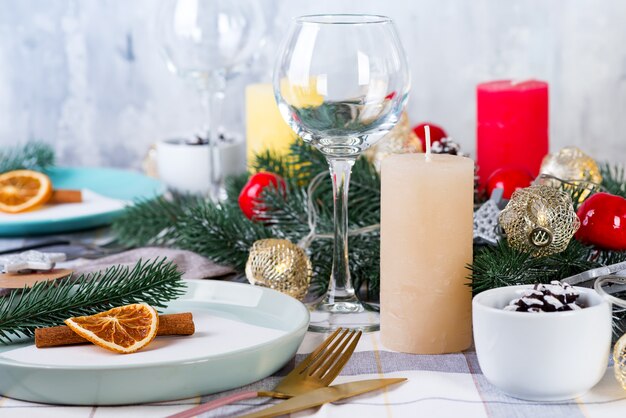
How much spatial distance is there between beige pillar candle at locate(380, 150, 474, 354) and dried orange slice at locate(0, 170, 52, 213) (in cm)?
61

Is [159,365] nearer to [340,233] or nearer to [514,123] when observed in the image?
[340,233]

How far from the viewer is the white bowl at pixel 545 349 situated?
1.93ft

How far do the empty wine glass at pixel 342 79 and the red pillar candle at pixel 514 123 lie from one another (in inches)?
16.5

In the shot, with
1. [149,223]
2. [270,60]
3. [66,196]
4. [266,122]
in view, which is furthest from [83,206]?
[270,60]

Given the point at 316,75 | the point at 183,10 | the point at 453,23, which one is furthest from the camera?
the point at 453,23

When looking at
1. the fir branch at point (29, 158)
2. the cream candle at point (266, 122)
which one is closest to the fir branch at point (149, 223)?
the cream candle at point (266, 122)

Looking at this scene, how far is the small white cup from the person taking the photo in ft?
4.20

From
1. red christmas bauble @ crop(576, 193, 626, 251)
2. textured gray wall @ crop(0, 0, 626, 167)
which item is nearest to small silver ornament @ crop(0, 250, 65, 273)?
red christmas bauble @ crop(576, 193, 626, 251)

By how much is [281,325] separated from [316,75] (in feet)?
0.64

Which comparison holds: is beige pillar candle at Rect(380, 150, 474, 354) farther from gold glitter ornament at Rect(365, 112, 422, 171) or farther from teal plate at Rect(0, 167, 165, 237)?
teal plate at Rect(0, 167, 165, 237)

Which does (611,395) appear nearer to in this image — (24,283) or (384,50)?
(384,50)

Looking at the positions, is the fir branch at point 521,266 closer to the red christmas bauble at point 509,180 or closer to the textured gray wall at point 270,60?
the red christmas bauble at point 509,180

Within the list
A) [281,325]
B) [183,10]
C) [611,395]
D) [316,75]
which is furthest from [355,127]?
[183,10]

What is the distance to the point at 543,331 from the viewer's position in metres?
0.59
